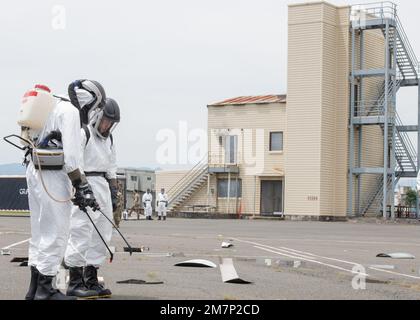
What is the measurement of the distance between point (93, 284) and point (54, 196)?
1.21 m

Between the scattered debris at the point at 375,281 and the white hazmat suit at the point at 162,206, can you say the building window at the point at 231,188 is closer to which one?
the white hazmat suit at the point at 162,206

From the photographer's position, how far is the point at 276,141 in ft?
186

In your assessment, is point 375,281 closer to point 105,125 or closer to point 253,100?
point 105,125

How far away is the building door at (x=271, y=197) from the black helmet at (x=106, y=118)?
47010mm

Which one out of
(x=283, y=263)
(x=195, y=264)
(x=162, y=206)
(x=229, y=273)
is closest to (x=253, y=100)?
(x=162, y=206)

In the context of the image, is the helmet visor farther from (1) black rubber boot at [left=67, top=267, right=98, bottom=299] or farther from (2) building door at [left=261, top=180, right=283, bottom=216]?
(2) building door at [left=261, top=180, right=283, bottom=216]

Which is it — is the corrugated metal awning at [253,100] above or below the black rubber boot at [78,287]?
above

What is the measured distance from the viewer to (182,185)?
2388 inches

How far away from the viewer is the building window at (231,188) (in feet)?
189

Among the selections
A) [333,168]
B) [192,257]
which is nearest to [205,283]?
[192,257]

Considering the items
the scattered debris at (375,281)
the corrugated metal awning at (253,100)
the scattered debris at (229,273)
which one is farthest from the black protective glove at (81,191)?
the corrugated metal awning at (253,100)

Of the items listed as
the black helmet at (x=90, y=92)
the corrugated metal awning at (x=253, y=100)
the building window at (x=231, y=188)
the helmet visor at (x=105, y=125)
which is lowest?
the building window at (x=231, y=188)
